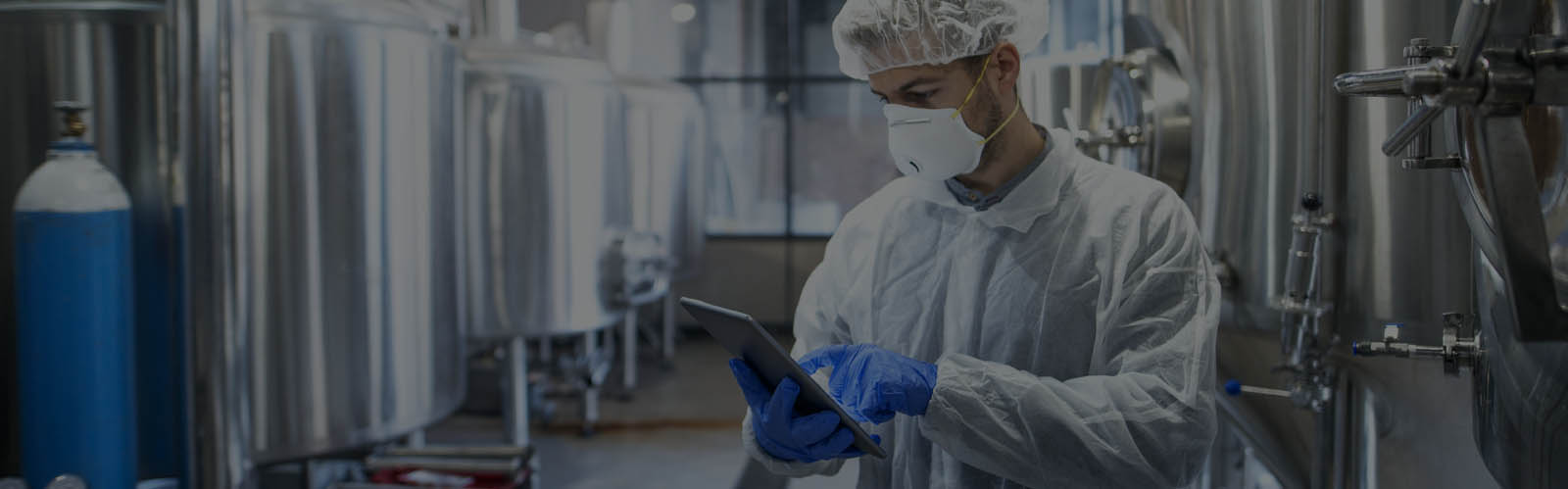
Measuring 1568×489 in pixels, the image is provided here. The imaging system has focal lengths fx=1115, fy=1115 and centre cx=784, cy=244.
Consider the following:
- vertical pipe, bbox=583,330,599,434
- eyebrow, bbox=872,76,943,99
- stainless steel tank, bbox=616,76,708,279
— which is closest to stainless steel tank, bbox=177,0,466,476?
eyebrow, bbox=872,76,943,99

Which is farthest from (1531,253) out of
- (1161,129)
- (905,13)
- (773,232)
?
(773,232)

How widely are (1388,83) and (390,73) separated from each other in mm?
1670

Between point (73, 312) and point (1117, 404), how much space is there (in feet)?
4.80

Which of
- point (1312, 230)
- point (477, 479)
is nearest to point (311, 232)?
point (477, 479)

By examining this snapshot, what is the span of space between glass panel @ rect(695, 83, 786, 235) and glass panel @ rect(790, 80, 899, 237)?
0.38 feet

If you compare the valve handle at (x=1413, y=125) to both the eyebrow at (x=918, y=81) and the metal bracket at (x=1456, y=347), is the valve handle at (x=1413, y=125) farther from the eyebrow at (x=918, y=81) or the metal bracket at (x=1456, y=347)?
the eyebrow at (x=918, y=81)

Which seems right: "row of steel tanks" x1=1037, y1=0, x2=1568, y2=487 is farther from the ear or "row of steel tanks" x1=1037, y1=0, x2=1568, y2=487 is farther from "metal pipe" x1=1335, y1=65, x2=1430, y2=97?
the ear

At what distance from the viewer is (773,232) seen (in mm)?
6281

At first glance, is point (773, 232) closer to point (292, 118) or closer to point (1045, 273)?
point (292, 118)

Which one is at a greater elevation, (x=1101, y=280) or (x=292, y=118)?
(x=292, y=118)

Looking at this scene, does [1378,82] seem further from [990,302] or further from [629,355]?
[629,355]

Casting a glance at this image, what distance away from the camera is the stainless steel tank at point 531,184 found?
308 centimetres

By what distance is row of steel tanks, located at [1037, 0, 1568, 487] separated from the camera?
1.25 meters

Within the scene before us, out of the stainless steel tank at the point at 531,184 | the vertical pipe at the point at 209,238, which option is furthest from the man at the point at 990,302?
the stainless steel tank at the point at 531,184
